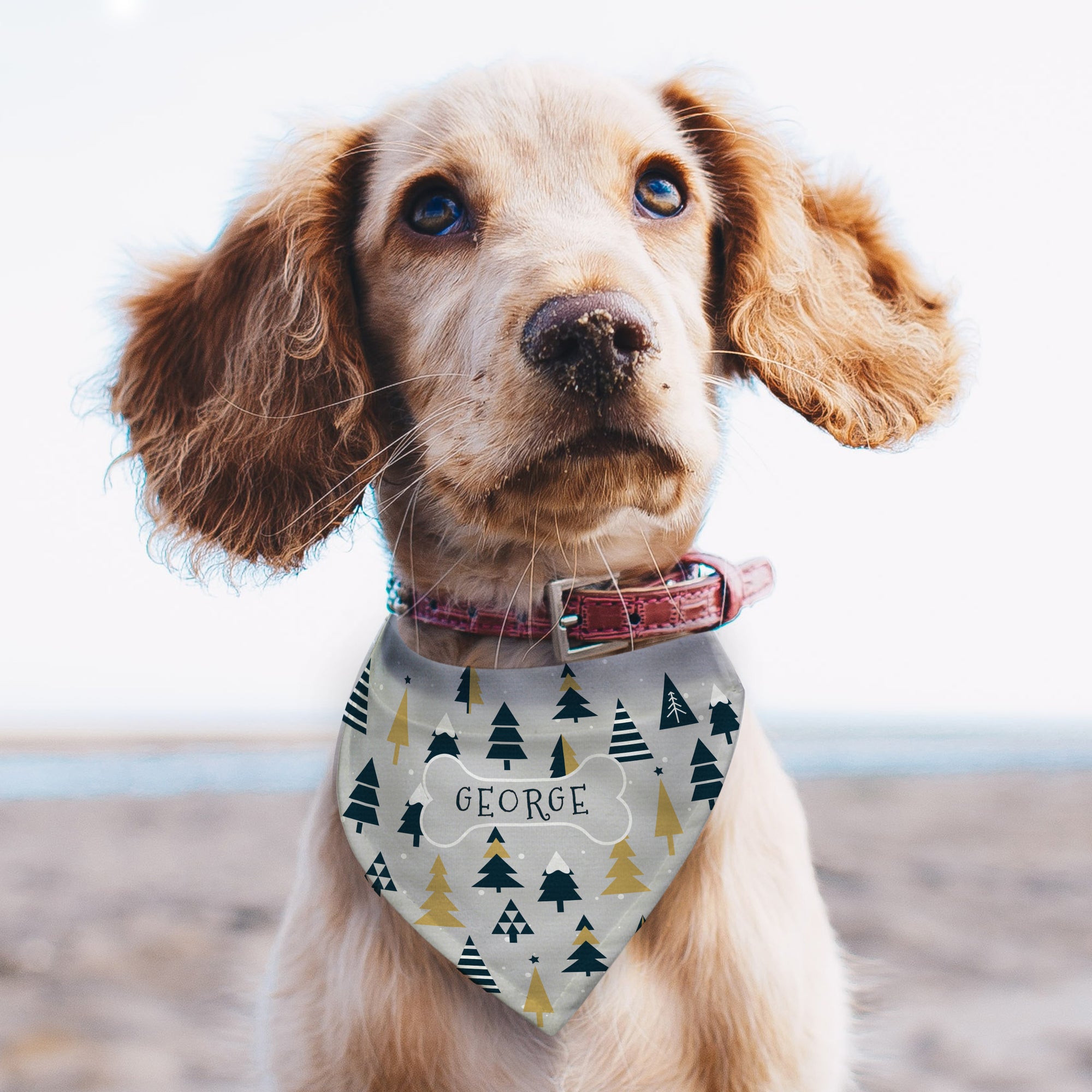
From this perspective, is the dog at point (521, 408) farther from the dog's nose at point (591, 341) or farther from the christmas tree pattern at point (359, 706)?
the christmas tree pattern at point (359, 706)

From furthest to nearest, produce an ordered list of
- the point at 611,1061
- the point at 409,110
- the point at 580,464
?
the point at 409,110
the point at 611,1061
the point at 580,464

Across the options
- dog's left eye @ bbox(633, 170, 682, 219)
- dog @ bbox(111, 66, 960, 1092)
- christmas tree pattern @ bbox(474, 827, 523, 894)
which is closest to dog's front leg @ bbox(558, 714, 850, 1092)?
dog @ bbox(111, 66, 960, 1092)

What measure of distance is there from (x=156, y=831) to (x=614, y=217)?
597 cm

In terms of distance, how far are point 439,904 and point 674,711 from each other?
1.63 feet

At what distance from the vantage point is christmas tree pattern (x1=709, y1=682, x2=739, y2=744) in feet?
5.53

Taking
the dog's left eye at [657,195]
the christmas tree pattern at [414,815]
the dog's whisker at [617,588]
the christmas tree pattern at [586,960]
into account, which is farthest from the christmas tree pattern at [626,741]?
the dog's left eye at [657,195]

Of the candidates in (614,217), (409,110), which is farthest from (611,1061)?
(409,110)

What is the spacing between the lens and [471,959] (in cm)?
159

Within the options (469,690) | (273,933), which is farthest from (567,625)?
(273,933)

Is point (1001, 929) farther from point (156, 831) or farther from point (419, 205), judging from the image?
point (156, 831)

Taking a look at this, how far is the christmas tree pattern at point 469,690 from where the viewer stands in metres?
1.71

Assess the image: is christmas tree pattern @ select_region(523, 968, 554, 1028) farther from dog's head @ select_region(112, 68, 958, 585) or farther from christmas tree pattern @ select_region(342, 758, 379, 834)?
dog's head @ select_region(112, 68, 958, 585)

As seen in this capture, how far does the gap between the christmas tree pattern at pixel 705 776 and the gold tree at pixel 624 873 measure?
0.09 meters

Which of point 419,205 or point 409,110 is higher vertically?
point 409,110
